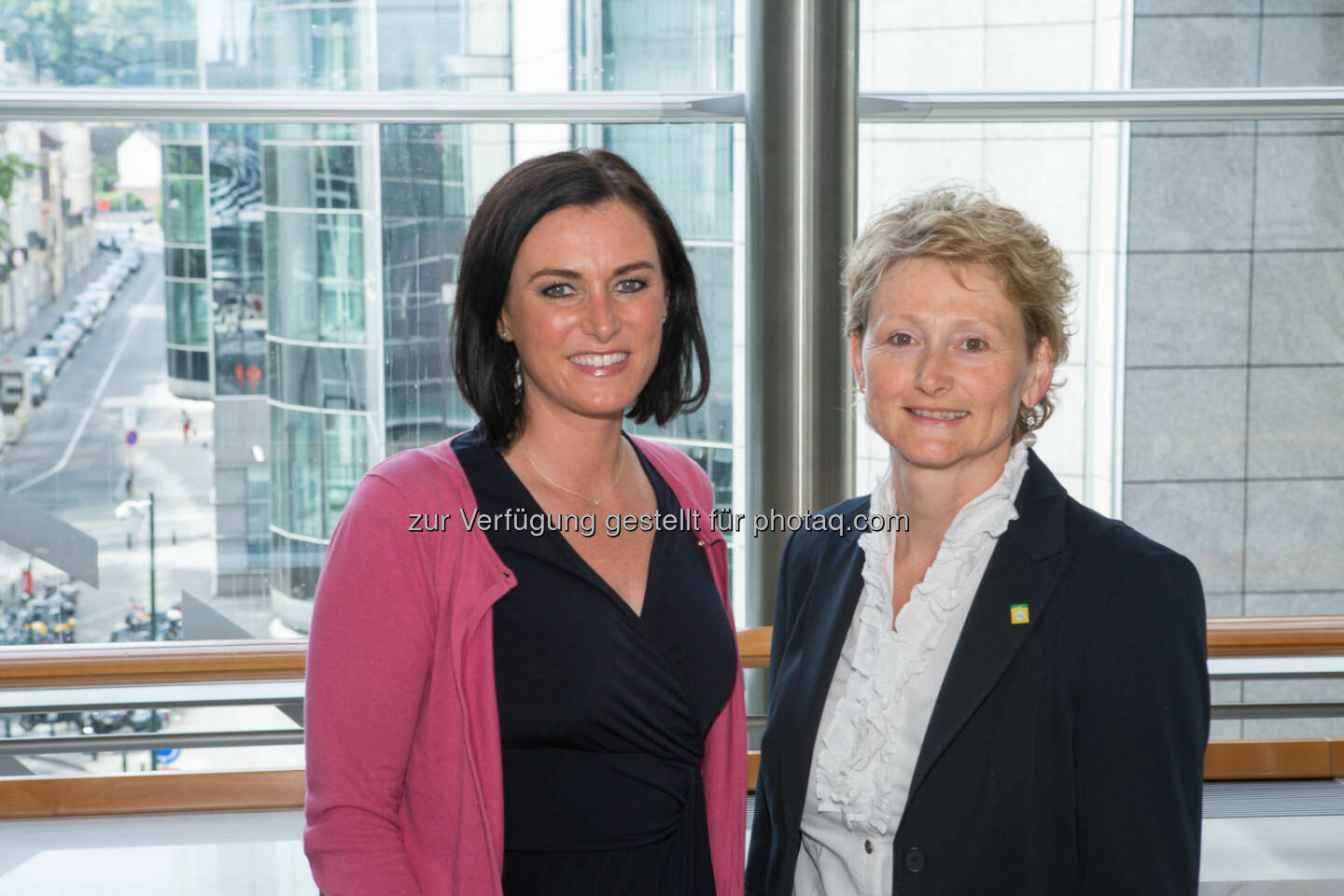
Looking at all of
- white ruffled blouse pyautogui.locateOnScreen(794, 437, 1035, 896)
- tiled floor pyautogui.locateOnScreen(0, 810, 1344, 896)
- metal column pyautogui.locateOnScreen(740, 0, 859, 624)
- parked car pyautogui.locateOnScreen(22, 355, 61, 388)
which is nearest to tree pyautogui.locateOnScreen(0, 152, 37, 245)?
parked car pyautogui.locateOnScreen(22, 355, 61, 388)

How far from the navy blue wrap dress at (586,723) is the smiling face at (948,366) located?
429mm

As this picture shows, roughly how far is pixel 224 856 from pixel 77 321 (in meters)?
1.64

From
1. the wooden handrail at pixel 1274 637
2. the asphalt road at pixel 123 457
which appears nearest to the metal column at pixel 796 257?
the wooden handrail at pixel 1274 637

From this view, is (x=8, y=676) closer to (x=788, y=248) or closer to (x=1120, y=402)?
(x=788, y=248)

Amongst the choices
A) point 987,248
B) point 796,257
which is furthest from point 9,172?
point 987,248

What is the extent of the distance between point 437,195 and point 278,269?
488mm

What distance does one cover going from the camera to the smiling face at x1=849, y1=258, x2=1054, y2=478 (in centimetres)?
158

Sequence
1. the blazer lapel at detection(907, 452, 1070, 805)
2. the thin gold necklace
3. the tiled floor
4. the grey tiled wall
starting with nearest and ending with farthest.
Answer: the blazer lapel at detection(907, 452, 1070, 805)
the thin gold necklace
the tiled floor
the grey tiled wall

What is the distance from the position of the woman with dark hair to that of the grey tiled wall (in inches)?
102

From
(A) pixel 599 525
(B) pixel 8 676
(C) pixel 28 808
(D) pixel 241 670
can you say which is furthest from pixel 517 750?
(C) pixel 28 808

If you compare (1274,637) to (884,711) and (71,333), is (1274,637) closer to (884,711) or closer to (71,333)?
(884,711)

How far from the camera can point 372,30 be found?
359 cm

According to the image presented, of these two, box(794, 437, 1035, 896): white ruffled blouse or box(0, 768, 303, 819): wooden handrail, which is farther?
box(0, 768, 303, 819): wooden handrail

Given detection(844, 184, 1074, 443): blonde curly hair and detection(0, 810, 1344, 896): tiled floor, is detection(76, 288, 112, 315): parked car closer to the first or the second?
detection(0, 810, 1344, 896): tiled floor
